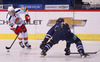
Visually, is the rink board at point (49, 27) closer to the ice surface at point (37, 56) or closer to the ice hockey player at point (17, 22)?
the ice surface at point (37, 56)

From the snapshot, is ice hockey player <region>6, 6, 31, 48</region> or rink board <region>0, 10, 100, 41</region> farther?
rink board <region>0, 10, 100, 41</region>

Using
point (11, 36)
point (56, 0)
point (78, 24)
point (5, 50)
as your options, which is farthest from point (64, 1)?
point (5, 50)

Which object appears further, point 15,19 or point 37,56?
point 15,19

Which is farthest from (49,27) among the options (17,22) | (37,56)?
(37,56)

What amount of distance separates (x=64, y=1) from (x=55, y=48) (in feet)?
6.25

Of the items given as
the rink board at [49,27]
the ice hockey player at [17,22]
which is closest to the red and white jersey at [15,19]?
the ice hockey player at [17,22]

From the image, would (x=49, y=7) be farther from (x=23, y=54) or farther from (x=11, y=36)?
(x=23, y=54)

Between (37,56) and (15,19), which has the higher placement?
(15,19)

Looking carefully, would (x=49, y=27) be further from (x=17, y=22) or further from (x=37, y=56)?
(x=37, y=56)

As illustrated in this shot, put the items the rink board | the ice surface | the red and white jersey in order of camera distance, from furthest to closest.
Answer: the rink board
the red and white jersey
the ice surface

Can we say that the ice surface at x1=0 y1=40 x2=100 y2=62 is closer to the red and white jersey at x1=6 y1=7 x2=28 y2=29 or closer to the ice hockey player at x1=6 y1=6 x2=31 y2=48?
the ice hockey player at x1=6 y1=6 x2=31 y2=48

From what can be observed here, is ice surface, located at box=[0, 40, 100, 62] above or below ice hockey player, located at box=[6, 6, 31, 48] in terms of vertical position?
below

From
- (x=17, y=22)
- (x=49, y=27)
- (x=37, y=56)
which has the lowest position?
(x=49, y=27)

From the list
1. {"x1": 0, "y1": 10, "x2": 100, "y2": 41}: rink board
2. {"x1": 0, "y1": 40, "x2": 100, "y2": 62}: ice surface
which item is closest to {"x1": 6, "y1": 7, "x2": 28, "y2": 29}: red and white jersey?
{"x1": 0, "y1": 40, "x2": 100, "y2": 62}: ice surface
